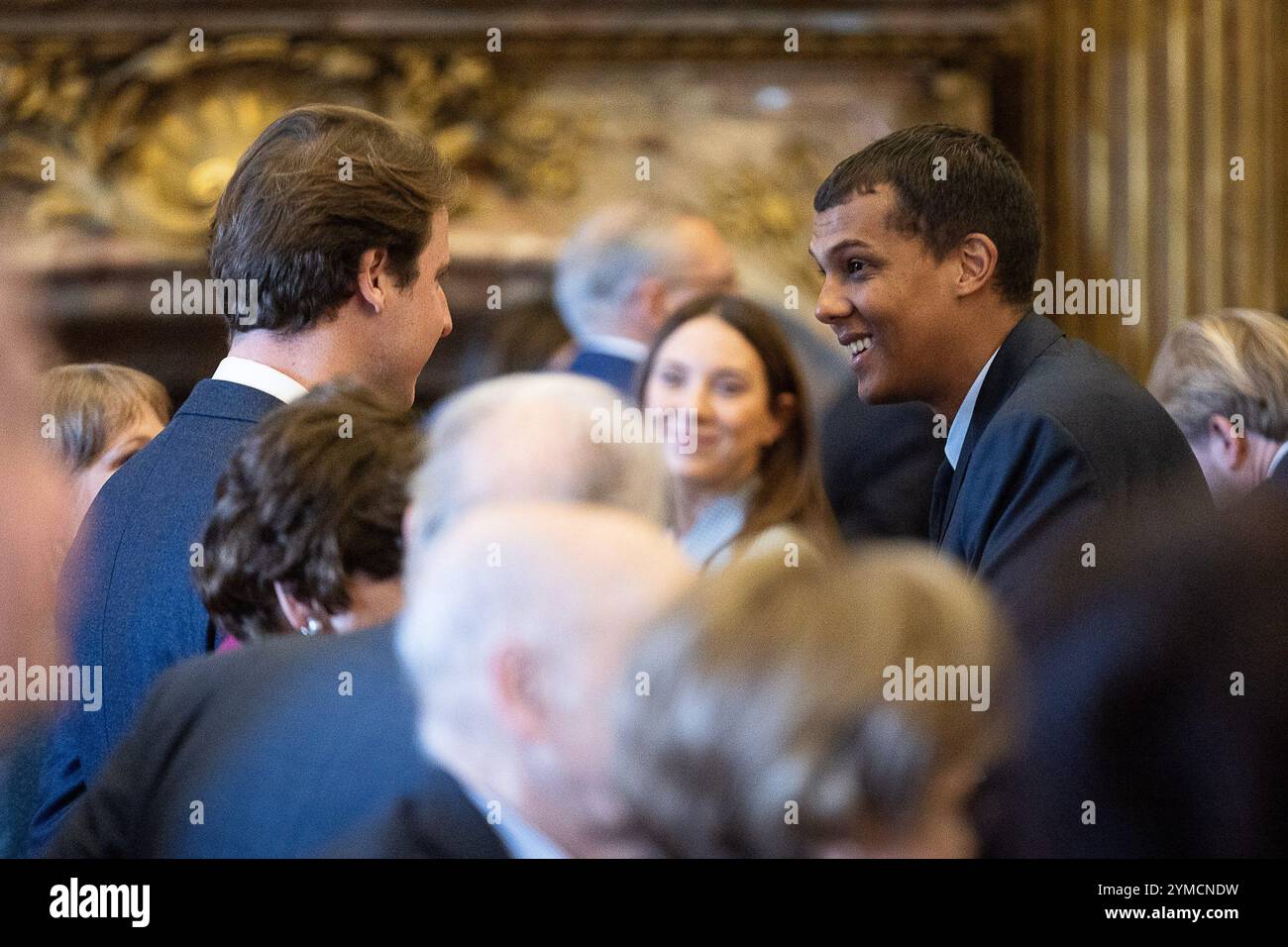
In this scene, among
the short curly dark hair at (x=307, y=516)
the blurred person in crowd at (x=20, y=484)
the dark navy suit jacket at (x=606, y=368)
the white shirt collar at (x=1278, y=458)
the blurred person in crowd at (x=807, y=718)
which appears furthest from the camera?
the dark navy suit jacket at (x=606, y=368)

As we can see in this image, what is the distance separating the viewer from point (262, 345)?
80.7 inches

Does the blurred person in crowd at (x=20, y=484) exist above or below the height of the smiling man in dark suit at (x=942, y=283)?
below

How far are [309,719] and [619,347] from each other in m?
1.94

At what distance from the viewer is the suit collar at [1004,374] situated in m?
2.28

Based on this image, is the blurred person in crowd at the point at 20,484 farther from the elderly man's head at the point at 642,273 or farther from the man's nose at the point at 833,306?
the elderly man's head at the point at 642,273

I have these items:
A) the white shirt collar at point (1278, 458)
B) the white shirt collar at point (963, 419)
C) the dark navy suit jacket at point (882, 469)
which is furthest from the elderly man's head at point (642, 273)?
the white shirt collar at point (1278, 458)

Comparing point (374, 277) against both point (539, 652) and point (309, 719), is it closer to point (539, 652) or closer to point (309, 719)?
point (309, 719)

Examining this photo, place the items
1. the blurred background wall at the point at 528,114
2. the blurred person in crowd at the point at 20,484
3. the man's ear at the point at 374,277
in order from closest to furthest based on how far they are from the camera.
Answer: the blurred person in crowd at the point at 20,484, the man's ear at the point at 374,277, the blurred background wall at the point at 528,114

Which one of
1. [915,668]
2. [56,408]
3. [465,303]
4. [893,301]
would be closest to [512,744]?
[915,668]

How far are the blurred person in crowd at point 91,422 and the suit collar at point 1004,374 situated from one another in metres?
1.16

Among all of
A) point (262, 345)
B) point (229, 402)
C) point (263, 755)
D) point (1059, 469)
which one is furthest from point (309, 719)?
point (1059, 469)

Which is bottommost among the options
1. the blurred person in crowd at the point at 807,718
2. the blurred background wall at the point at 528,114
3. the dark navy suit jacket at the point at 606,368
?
the blurred person in crowd at the point at 807,718

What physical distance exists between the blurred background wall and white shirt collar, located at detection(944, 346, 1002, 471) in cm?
222

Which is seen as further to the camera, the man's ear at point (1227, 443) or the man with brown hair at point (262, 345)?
the man's ear at point (1227, 443)
